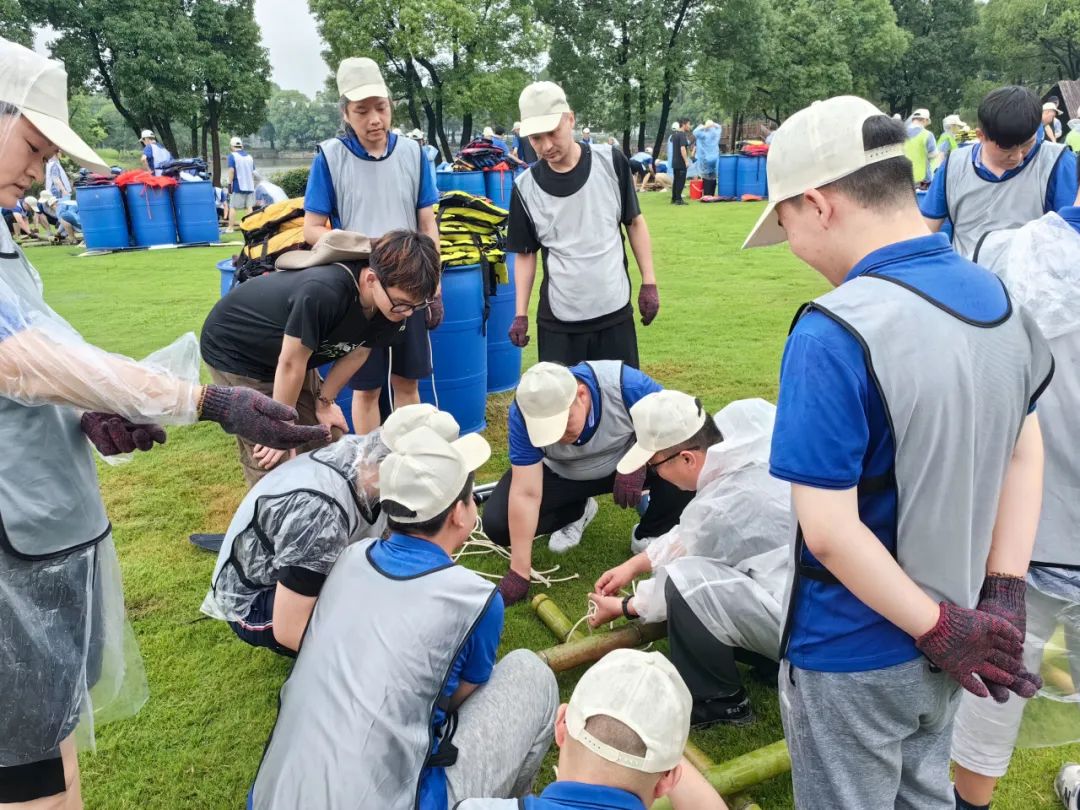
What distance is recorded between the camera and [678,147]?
17.3 metres

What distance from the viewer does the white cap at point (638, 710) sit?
1.35 meters

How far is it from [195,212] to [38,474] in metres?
14.0

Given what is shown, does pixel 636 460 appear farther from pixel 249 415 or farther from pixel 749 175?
pixel 749 175

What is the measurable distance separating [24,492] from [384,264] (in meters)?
1.59

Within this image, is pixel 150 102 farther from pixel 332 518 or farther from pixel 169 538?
pixel 332 518

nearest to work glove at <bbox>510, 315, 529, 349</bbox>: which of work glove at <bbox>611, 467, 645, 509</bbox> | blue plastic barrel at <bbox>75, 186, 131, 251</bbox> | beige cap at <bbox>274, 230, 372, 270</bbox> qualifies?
beige cap at <bbox>274, 230, 372, 270</bbox>

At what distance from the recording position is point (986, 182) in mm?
3762

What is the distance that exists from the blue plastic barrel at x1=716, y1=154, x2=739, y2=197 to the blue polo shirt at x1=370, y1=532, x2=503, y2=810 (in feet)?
58.4

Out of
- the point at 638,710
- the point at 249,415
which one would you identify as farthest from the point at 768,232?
the point at 249,415

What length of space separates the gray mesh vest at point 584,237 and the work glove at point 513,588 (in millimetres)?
1332

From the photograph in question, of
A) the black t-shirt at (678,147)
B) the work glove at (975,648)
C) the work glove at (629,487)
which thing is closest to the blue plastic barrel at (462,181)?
the black t-shirt at (678,147)

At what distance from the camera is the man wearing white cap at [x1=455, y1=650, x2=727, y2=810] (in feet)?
4.41

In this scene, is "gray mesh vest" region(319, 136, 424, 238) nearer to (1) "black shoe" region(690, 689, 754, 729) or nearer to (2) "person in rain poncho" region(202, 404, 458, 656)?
(2) "person in rain poncho" region(202, 404, 458, 656)

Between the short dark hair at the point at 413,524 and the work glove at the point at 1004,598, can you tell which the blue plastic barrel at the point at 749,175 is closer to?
the short dark hair at the point at 413,524
